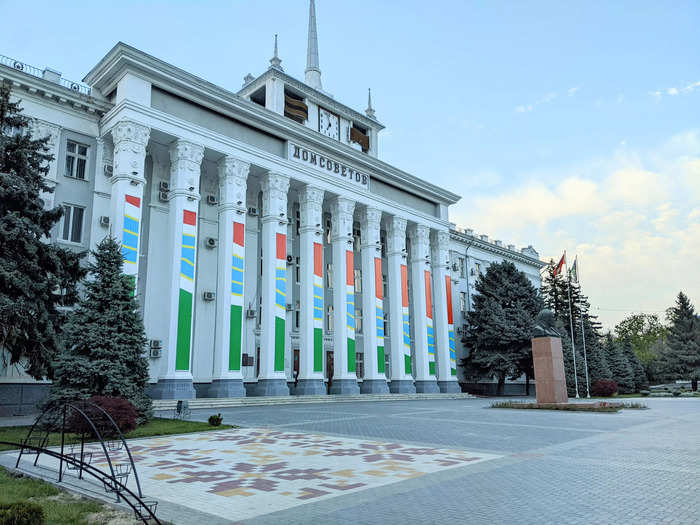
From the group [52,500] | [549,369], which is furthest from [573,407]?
[52,500]

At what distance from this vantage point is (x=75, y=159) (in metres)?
25.8

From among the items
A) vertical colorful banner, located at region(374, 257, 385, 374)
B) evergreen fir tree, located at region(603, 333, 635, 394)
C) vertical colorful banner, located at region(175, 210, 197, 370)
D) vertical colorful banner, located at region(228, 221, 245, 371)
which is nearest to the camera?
vertical colorful banner, located at region(175, 210, 197, 370)

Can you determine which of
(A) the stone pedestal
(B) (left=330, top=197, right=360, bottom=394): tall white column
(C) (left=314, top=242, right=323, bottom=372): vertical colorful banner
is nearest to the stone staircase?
(B) (left=330, top=197, right=360, bottom=394): tall white column

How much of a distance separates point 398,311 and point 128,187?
20.5 meters

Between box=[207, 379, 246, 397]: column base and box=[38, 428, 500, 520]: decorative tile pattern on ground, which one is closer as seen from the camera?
box=[38, 428, 500, 520]: decorative tile pattern on ground

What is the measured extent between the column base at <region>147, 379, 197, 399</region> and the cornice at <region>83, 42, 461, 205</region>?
14.5 m

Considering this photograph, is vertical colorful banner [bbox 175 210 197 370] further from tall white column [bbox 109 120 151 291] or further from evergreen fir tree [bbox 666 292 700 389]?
evergreen fir tree [bbox 666 292 700 389]

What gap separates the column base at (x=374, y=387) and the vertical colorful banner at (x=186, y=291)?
1367cm

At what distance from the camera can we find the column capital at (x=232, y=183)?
2867 cm

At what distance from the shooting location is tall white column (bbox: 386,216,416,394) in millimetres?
37156

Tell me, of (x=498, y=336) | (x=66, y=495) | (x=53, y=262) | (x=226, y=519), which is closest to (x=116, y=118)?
(x=53, y=262)

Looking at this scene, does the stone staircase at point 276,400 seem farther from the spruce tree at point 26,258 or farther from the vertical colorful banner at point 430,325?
the spruce tree at point 26,258

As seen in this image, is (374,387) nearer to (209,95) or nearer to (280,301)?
(280,301)

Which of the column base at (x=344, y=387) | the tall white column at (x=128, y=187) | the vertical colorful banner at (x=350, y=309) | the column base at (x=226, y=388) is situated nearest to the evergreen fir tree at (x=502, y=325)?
the vertical colorful banner at (x=350, y=309)
